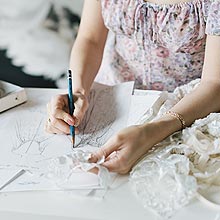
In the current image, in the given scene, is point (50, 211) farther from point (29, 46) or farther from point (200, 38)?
point (29, 46)

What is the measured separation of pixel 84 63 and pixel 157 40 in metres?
0.18

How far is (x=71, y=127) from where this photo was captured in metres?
0.92

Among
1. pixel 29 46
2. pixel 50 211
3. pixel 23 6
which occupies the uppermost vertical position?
pixel 23 6

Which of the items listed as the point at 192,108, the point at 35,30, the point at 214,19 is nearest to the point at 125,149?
the point at 192,108

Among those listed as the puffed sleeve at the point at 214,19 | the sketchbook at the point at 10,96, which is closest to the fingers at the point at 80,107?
the sketchbook at the point at 10,96

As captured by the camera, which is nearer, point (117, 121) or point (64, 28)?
point (117, 121)

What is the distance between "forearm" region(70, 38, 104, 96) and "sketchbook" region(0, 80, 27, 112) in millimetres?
116

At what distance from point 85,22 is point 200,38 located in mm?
292

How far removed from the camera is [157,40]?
111 cm

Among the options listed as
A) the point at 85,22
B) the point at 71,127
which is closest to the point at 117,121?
the point at 71,127

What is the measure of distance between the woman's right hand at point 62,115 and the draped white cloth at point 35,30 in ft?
1.17

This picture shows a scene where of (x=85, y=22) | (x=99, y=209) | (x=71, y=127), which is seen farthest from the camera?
(x=85, y=22)

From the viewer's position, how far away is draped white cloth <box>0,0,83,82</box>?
129 cm

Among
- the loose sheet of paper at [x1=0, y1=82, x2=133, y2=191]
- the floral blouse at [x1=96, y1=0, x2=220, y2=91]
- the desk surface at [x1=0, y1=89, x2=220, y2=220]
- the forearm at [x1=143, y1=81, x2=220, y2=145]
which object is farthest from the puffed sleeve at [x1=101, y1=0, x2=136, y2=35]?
the desk surface at [x1=0, y1=89, x2=220, y2=220]
